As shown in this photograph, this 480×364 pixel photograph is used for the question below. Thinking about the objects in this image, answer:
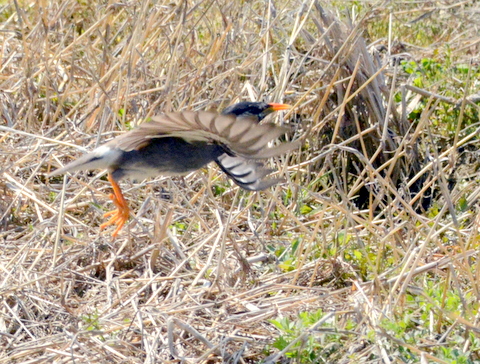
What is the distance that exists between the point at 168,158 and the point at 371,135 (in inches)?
61.1

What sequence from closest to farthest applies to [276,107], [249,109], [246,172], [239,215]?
[246,172]
[249,109]
[276,107]
[239,215]

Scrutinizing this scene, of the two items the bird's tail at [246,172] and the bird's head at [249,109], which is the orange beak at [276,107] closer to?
the bird's head at [249,109]

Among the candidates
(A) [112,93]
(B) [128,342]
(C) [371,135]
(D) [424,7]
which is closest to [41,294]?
(B) [128,342]

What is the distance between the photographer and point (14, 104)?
471 cm

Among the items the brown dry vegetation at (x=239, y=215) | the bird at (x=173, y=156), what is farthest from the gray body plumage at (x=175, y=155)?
the brown dry vegetation at (x=239, y=215)

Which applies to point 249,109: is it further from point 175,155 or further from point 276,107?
point 175,155

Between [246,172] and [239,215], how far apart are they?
0.55m

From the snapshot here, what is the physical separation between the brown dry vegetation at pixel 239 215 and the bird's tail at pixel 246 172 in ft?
0.56

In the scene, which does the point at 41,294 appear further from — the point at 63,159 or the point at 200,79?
the point at 200,79

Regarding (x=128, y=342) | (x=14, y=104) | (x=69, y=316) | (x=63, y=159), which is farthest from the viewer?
(x=14, y=104)

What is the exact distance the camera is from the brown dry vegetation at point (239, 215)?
296 centimetres

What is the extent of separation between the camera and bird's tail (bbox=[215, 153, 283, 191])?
3422mm

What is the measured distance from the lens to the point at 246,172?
3576 millimetres

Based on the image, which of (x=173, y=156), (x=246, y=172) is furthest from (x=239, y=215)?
(x=173, y=156)
